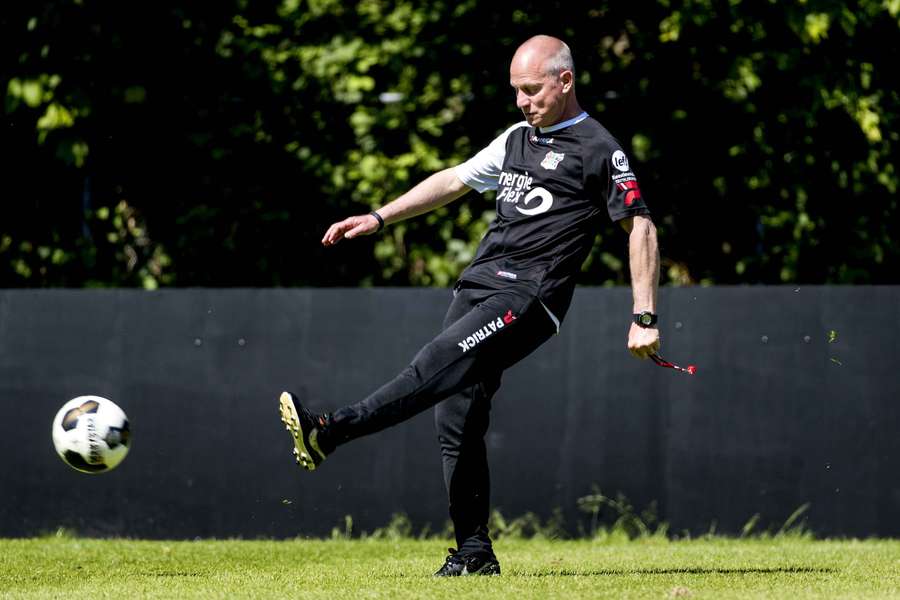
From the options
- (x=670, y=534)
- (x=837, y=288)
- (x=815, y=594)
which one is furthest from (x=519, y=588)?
(x=837, y=288)

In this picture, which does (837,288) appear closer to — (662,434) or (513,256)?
(662,434)

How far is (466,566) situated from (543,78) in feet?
6.64

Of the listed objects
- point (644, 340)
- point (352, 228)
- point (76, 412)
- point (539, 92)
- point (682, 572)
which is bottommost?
point (682, 572)

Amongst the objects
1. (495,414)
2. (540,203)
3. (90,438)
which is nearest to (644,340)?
(540,203)

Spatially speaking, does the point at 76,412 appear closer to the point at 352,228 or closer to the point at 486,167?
the point at 352,228

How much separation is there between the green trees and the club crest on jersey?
528cm

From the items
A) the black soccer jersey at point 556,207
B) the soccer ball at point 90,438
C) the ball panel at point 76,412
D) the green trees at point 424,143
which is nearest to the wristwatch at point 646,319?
the black soccer jersey at point 556,207

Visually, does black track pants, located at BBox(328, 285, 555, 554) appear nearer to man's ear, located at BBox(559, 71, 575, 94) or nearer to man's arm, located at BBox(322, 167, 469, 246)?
man's arm, located at BBox(322, 167, 469, 246)

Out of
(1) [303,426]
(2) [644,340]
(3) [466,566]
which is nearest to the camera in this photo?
(1) [303,426]

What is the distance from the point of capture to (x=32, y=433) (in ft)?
26.3

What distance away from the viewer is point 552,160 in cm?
500

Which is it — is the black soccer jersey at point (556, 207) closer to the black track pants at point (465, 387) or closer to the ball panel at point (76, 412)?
the black track pants at point (465, 387)

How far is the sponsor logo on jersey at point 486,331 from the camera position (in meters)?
4.74

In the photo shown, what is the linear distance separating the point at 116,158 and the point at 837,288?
5.79 m
